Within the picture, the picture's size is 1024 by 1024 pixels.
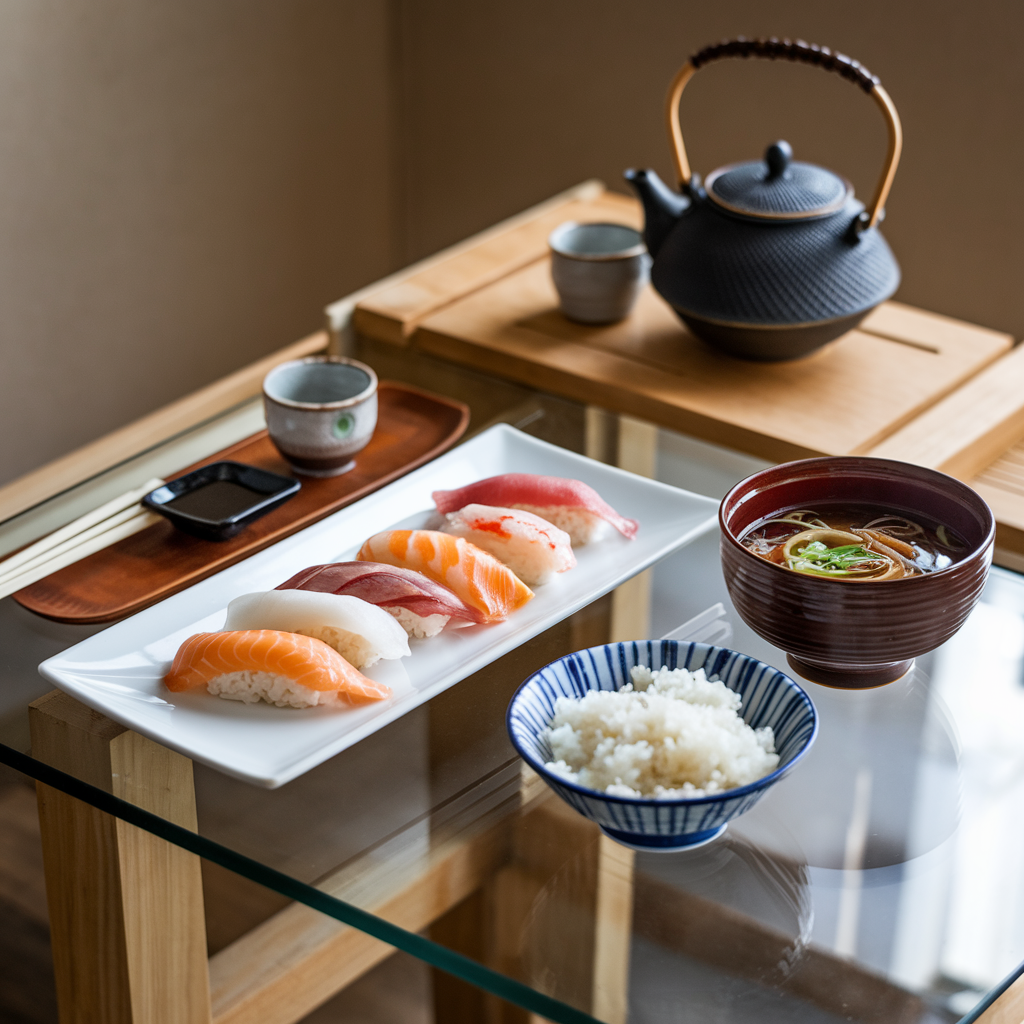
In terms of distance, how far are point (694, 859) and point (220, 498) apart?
0.56 meters

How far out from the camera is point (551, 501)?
1.07 metres

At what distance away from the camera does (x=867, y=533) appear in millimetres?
924

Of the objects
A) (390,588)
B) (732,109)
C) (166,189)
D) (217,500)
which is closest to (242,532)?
(217,500)

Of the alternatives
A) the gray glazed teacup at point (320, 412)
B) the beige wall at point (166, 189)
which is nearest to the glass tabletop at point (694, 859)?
the gray glazed teacup at point (320, 412)

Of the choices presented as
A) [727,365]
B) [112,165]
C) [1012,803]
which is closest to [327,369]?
[727,365]

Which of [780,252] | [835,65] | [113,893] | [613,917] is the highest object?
[835,65]

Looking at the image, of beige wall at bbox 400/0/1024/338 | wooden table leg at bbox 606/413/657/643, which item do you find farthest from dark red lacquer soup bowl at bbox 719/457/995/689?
beige wall at bbox 400/0/1024/338

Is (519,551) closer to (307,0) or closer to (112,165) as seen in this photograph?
(112,165)

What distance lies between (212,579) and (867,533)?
1.63ft

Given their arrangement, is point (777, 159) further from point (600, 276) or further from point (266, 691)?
point (266, 691)

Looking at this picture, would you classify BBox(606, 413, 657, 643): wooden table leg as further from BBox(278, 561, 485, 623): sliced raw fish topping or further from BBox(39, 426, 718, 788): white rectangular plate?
BBox(278, 561, 485, 623): sliced raw fish topping

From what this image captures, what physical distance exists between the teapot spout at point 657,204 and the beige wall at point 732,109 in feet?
3.39

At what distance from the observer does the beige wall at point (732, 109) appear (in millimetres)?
2184

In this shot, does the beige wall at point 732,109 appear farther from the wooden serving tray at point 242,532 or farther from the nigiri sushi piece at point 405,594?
the nigiri sushi piece at point 405,594
